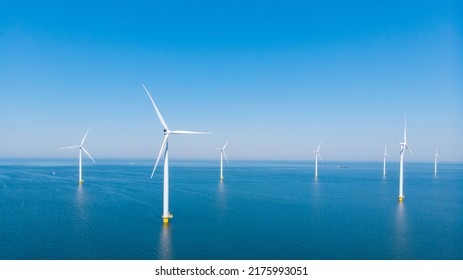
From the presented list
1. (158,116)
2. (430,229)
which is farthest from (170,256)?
(430,229)

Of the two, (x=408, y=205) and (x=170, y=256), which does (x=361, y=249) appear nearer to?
(x=170, y=256)

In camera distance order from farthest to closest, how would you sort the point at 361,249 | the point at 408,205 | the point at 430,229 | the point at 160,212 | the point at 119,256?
the point at 408,205, the point at 160,212, the point at 430,229, the point at 361,249, the point at 119,256

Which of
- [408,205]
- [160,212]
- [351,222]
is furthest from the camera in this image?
[408,205]

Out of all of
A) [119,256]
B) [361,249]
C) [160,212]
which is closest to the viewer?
[119,256]
